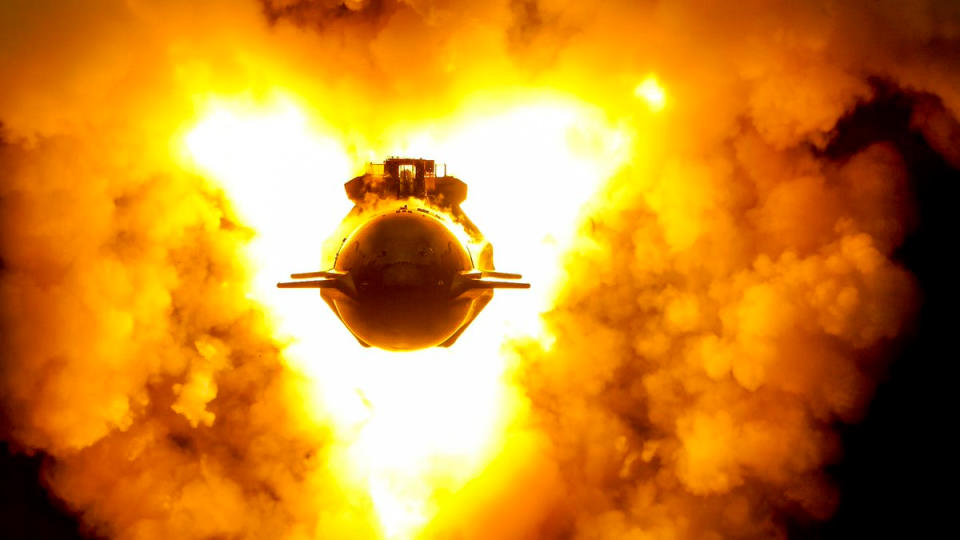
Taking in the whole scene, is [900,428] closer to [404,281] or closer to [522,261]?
[522,261]

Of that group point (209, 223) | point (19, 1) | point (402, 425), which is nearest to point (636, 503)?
point (402, 425)

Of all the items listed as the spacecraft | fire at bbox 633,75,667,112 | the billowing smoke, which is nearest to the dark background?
the billowing smoke

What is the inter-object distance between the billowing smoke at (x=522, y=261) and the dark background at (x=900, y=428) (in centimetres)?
21

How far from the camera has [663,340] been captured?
1086cm

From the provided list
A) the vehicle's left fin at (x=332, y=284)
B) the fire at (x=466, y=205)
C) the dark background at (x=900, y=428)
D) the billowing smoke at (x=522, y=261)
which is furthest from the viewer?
the fire at (x=466, y=205)

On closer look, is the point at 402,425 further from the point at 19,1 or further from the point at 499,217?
the point at 19,1

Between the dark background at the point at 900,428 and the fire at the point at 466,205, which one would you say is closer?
the dark background at the point at 900,428

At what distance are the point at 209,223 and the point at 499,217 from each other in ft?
13.7

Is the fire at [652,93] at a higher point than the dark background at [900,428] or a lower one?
higher

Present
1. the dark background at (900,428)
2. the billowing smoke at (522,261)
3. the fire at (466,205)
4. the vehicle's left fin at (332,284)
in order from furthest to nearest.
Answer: the fire at (466,205), the dark background at (900,428), the billowing smoke at (522,261), the vehicle's left fin at (332,284)

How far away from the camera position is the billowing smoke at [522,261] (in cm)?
1002

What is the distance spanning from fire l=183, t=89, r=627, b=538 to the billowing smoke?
0.13m

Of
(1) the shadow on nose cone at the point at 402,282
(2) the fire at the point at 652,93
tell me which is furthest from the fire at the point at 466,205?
(1) the shadow on nose cone at the point at 402,282

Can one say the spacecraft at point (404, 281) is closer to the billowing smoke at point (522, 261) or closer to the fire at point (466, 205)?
the fire at point (466, 205)
